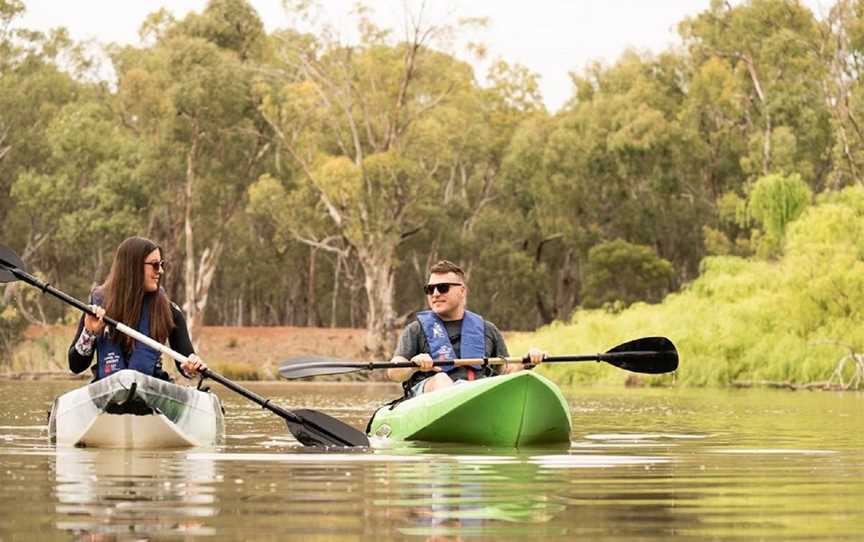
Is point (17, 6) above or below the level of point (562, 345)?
above

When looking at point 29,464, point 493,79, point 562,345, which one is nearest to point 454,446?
point 29,464

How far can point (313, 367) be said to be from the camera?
13242 mm

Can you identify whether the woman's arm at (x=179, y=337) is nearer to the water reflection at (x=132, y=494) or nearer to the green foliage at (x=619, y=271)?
the water reflection at (x=132, y=494)

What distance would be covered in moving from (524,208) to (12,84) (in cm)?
1845

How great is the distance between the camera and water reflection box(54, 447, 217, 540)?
6.12 meters

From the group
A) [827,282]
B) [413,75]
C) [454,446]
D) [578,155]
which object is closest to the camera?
[454,446]

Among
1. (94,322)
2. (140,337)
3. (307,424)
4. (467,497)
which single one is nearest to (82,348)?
(94,322)

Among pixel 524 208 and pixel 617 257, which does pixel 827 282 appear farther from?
pixel 524 208

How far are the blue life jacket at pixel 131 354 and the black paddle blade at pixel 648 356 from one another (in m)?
3.35

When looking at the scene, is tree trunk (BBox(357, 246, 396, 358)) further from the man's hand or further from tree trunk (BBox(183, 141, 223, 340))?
the man's hand

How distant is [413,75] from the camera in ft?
169

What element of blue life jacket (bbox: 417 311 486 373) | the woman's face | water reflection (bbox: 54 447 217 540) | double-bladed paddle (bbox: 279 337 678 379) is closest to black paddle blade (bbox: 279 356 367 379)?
double-bladed paddle (bbox: 279 337 678 379)

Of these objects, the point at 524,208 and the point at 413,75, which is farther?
the point at 524,208

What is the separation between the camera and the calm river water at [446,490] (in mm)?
6082
